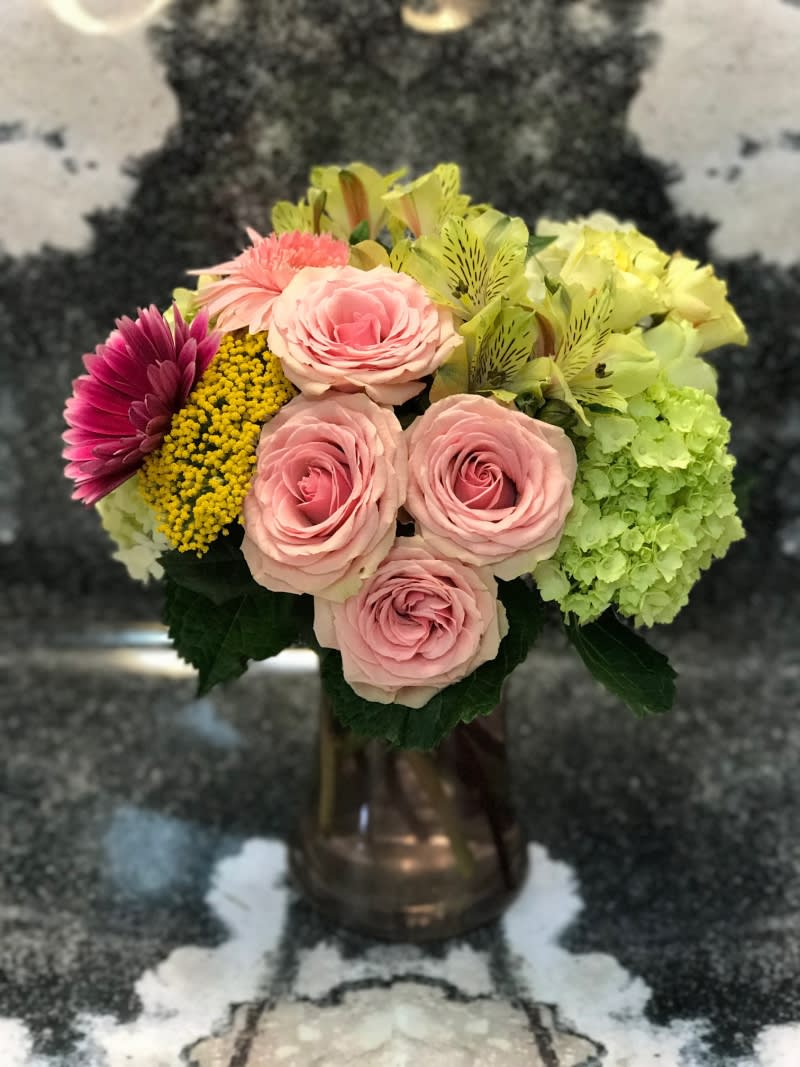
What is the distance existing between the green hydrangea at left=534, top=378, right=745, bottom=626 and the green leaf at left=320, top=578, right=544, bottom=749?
30mm

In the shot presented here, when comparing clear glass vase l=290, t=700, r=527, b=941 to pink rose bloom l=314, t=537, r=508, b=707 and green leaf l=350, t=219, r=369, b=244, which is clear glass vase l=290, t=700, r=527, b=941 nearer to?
pink rose bloom l=314, t=537, r=508, b=707

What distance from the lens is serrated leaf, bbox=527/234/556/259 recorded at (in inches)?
24.6

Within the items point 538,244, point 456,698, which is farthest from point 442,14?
point 456,698

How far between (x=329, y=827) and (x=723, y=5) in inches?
30.2

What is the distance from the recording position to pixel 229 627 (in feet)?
1.95

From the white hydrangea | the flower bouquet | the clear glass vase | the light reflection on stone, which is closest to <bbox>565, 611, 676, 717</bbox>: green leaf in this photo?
the flower bouquet

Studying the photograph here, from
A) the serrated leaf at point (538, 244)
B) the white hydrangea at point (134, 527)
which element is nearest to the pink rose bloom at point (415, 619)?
the white hydrangea at point (134, 527)

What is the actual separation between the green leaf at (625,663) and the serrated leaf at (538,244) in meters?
0.22

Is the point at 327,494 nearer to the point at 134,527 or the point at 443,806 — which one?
the point at 134,527

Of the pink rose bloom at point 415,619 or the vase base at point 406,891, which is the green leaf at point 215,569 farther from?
the vase base at point 406,891

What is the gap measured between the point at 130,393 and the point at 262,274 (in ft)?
0.32

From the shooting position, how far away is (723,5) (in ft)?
3.00

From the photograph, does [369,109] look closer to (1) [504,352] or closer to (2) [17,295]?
(2) [17,295]

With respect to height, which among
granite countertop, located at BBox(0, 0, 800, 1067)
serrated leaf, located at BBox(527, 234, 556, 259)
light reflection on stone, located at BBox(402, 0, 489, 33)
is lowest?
granite countertop, located at BBox(0, 0, 800, 1067)
